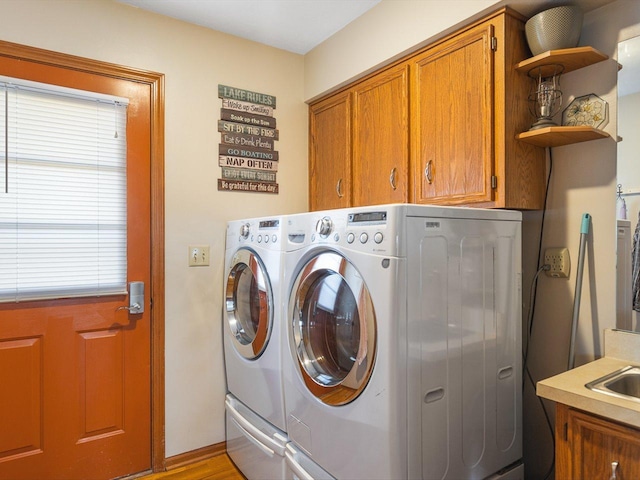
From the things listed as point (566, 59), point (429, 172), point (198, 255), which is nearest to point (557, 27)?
point (566, 59)

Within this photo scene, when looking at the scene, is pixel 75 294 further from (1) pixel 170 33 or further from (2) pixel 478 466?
(2) pixel 478 466

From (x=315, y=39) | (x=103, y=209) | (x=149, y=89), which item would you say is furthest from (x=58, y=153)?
(x=315, y=39)

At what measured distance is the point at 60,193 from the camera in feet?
6.44

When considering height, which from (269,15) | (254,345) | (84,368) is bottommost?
(84,368)

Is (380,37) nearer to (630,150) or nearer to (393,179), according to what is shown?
(393,179)

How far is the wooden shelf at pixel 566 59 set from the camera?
1.50 m

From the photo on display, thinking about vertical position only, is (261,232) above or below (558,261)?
above

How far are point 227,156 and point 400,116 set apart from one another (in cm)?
106

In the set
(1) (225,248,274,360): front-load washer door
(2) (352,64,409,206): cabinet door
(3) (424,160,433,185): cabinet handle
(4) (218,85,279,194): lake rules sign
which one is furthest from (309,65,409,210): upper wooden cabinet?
(1) (225,248,274,360): front-load washer door

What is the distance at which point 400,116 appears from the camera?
2.05 m

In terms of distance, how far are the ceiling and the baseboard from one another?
8.11 feet

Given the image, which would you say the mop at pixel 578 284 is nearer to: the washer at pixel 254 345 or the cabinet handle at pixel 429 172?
the cabinet handle at pixel 429 172

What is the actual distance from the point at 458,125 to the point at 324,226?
79 cm

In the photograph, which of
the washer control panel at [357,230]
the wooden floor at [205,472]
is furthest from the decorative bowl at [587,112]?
the wooden floor at [205,472]
